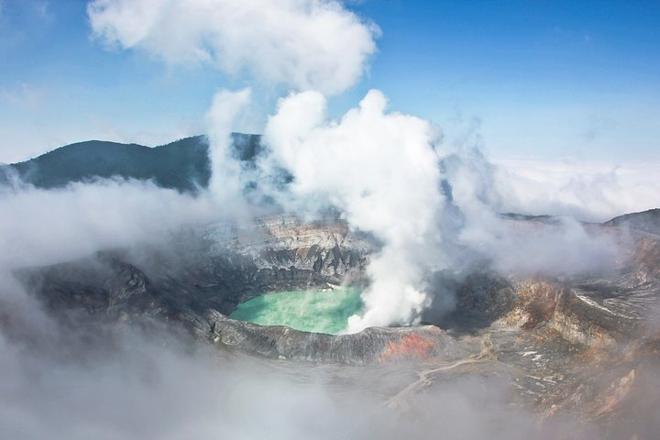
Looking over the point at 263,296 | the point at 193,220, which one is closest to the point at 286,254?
the point at 263,296

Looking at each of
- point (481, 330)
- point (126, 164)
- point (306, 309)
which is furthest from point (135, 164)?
point (481, 330)

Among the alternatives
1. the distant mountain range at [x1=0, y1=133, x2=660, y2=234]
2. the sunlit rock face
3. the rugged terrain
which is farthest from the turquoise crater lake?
the distant mountain range at [x1=0, y1=133, x2=660, y2=234]

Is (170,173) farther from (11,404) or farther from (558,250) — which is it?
(558,250)

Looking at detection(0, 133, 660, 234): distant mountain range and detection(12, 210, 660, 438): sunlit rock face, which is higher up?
detection(0, 133, 660, 234): distant mountain range

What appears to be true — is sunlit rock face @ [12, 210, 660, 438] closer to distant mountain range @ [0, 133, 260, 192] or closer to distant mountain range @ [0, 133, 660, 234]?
distant mountain range @ [0, 133, 660, 234]

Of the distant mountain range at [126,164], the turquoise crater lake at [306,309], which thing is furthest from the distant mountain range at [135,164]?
the turquoise crater lake at [306,309]

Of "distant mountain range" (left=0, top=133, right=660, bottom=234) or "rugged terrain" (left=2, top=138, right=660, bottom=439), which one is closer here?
"rugged terrain" (left=2, top=138, right=660, bottom=439)
